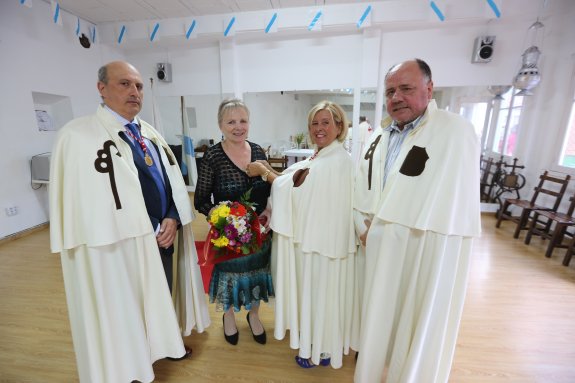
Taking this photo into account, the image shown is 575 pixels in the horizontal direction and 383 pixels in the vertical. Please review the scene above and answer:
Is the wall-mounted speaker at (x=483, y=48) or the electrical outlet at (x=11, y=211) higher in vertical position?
the wall-mounted speaker at (x=483, y=48)

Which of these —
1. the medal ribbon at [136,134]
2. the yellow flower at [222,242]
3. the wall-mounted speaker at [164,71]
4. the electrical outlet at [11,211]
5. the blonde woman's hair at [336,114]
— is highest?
the wall-mounted speaker at [164,71]

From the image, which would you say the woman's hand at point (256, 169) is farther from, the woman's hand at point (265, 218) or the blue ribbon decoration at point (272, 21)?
the blue ribbon decoration at point (272, 21)

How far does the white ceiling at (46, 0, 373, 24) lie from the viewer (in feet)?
13.9

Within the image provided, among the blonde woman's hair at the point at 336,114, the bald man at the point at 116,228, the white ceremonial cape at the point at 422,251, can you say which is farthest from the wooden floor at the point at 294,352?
the blonde woman's hair at the point at 336,114

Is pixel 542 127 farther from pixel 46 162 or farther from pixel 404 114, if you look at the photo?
pixel 46 162

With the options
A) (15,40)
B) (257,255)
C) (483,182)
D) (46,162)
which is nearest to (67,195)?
(257,255)

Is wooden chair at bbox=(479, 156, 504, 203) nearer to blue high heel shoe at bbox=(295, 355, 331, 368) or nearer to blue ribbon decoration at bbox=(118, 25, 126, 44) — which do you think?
blue high heel shoe at bbox=(295, 355, 331, 368)

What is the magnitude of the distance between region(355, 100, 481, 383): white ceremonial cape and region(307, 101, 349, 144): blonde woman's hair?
10.9 inches

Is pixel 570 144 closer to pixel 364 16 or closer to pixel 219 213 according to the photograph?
pixel 364 16

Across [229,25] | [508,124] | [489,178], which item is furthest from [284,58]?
[489,178]

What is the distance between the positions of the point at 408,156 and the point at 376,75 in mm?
4058

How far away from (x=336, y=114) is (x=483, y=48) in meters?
4.44

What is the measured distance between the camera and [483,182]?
17.7ft

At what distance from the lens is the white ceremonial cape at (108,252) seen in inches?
47.2
